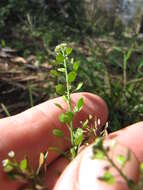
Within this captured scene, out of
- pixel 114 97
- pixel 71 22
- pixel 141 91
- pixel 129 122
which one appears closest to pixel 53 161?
pixel 129 122

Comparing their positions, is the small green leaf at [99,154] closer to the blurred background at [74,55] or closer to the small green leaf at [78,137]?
the small green leaf at [78,137]

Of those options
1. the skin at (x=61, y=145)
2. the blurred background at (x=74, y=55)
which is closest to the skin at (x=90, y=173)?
the skin at (x=61, y=145)

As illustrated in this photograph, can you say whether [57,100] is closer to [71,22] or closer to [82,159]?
[82,159]

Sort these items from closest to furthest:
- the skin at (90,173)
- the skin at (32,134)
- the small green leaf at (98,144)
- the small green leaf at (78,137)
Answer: the small green leaf at (98,144)
the skin at (90,173)
the small green leaf at (78,137)
the skin at (32,134)

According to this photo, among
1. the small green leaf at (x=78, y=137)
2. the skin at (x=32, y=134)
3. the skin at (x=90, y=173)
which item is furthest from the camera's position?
the skin at (x=32, y=134)

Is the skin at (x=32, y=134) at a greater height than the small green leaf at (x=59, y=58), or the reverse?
the small green leaf at (x=59, y=58)

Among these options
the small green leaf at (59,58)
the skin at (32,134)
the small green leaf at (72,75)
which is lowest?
the skin at (32,134)

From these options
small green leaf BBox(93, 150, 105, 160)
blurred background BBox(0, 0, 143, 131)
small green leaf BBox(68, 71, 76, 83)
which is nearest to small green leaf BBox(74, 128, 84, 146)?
small green leaf BBox(68, 71, 76, 83)
